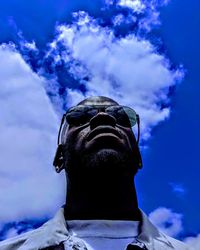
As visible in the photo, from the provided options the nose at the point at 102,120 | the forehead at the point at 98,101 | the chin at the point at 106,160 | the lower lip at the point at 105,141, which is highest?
the forehead at the point at 98,101

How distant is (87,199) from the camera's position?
19.1 ft

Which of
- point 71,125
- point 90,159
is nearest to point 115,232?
point 90,159

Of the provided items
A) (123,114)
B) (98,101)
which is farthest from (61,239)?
(98,101)

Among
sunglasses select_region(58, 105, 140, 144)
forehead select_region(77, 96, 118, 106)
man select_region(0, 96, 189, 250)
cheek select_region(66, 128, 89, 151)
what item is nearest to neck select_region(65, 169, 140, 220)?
man select_region(0, 96, 189, 250)

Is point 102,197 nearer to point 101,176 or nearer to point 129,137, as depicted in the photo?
point 101,176

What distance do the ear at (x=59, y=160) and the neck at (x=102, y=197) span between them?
0.65 m

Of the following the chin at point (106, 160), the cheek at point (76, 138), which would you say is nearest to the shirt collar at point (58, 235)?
the chin at point (106, 160)

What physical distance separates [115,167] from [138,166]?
0.82m

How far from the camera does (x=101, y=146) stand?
5.82 meters

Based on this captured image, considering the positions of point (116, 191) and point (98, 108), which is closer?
point (116, 191)

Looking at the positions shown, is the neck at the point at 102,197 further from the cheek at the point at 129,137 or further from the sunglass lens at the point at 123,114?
the sunglass lens at the point at 123,114

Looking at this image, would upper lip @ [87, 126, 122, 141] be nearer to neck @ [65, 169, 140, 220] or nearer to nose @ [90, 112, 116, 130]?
nose @ [90, 112, 116, 130]

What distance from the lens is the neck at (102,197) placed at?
5.71 m

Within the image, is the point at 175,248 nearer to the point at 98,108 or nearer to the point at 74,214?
the point at 74,214
